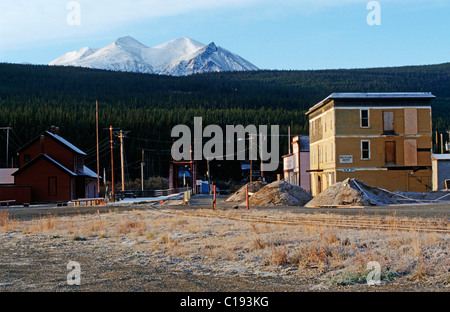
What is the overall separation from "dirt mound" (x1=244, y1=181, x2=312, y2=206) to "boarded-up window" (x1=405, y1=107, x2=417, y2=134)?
16.3 meters

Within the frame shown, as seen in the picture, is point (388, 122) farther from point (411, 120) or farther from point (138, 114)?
point (138, 114)

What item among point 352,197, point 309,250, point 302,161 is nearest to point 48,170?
point 302,161

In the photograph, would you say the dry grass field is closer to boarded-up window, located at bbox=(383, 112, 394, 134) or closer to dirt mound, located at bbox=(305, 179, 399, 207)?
dirt mound, located at bbox=(305, 179, 399, 207)

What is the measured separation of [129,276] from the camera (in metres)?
10.4

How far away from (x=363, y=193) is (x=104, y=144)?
95.6 metres

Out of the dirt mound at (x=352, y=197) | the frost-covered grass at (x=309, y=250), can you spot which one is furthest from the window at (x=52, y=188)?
the frost-covered grass at (x=309, y=250)

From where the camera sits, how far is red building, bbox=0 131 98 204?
58750mm

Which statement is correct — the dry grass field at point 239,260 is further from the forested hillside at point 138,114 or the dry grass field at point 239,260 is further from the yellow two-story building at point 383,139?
the forested hillside at point 138,114

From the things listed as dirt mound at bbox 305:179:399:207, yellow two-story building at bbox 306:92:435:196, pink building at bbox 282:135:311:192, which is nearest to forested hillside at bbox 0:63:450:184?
pink building at bbox 282:135:311:192

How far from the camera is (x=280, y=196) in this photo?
39.3 m

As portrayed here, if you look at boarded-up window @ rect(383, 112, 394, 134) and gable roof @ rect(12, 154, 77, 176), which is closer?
boarded-up window @ rect(383, 112, 394, 134)

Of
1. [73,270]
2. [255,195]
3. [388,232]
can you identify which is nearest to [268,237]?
[388,232]

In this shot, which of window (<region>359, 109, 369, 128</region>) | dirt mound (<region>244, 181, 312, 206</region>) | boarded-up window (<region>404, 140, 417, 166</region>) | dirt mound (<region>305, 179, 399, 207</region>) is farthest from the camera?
window (<region>359, 109, 369, 128</region>)
